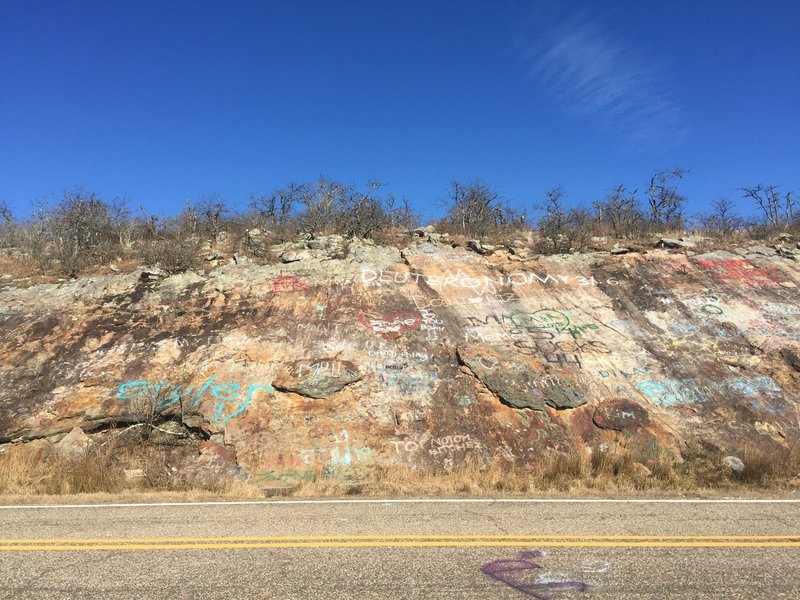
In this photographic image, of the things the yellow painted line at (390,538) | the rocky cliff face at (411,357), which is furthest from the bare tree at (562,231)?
the yellow painted line at (390,538)

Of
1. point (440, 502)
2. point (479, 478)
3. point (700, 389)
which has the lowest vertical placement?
point (440, 502)

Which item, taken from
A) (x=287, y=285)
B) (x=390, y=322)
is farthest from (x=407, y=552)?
(x=287, y=285)

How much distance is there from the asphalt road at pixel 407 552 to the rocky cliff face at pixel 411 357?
391 centimetres

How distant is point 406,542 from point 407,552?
1.32ft

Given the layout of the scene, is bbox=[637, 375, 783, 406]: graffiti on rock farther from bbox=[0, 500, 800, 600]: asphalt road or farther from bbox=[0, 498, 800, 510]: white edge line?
bbox=[0, 500, 800, 600]: asphalt road

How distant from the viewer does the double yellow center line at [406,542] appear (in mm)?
6117

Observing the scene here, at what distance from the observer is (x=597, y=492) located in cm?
978

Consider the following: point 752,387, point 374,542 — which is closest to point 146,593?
point 374,542

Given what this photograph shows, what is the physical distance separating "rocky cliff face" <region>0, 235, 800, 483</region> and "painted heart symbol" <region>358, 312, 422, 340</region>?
0.21 ft

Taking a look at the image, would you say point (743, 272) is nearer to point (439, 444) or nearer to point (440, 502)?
point (439, 444)

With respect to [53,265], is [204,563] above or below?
below

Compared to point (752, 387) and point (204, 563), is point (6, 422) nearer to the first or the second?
point (204, 563)

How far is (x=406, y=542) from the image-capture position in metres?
6.28

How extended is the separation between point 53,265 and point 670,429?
2299 cm
